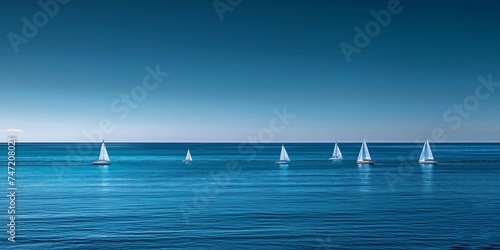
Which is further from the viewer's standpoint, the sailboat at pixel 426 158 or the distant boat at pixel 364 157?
the distant boat at pixel 364 157

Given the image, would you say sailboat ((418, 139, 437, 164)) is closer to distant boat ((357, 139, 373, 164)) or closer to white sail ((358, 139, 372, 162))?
distant boat ((357, 139, 373, 164))

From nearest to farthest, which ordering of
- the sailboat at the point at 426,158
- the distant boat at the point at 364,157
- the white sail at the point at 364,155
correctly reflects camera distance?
1. the sailboat at the point at 426,158
2. the distant boat at the point at 364,157
3. the white sail at the point at 364,155

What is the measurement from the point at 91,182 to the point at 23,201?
3604 cm

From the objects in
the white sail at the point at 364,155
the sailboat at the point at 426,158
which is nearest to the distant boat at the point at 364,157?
the white sail at the point at 364,155

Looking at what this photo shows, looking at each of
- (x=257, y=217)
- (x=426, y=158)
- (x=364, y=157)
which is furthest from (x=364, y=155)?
(x=257, y=217)

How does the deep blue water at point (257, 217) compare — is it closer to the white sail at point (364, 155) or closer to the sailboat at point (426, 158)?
the sailboat at point (426, 158)

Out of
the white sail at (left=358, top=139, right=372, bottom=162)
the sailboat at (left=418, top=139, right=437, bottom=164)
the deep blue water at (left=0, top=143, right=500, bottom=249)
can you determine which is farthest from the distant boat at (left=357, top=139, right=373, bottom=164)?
the deep blue water at (left=0, top=143, right=500, bottom=249)

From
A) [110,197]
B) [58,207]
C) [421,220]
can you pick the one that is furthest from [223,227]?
[110,197]

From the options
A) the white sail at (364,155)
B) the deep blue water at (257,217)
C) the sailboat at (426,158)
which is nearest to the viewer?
the deep blue water at (257,217)

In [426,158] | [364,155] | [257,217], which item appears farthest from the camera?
[364,155]

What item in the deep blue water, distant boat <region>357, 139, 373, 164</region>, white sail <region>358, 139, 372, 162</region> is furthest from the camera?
white sail <region>358, 139, 372, 162</region>

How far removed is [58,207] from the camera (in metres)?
65.8

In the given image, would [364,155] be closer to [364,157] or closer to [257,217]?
[364,157]

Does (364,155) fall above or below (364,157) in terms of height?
above
